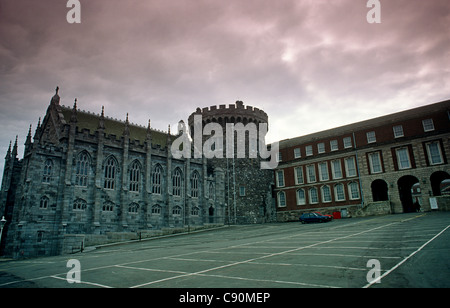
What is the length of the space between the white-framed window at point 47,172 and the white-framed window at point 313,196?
37.4 metres

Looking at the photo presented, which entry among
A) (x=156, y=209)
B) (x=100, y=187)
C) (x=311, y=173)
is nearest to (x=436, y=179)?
(x=311, y=173)

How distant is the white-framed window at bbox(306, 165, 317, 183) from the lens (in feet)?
153

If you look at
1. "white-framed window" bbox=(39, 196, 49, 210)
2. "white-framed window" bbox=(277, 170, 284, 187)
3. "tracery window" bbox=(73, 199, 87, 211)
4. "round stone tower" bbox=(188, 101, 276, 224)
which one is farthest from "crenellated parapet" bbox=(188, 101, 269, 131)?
"white-framed window" bbox=(39, 196, 49, 210)

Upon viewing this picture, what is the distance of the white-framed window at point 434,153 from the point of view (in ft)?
117

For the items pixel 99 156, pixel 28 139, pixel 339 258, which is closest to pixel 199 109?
pixel 99 156

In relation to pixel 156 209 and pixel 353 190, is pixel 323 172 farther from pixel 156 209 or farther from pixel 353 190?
pixel 156 209

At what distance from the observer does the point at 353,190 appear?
138 ft

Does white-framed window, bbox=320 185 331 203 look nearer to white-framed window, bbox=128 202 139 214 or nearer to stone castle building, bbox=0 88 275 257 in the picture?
stone castle building, bbox=0 88 275 257

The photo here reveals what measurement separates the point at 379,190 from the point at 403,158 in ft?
24.0

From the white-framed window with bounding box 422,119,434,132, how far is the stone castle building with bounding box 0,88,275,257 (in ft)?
86.8

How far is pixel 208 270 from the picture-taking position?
8336 millimetres

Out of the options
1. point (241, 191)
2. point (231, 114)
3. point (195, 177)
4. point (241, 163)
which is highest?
point (231, 114)

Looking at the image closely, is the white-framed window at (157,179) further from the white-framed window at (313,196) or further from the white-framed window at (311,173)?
the white-framed window at (313,196)
